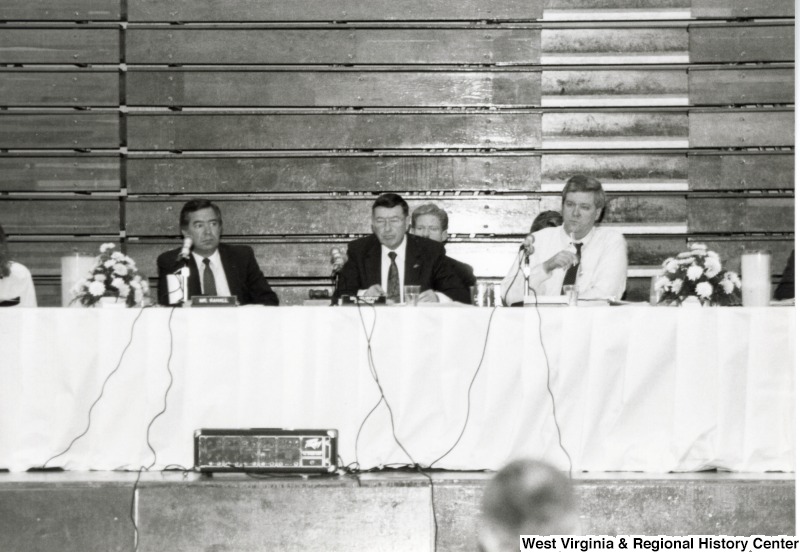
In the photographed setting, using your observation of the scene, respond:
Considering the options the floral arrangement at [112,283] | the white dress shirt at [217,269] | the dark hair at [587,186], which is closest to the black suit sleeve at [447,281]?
the dark hair at [587,186]

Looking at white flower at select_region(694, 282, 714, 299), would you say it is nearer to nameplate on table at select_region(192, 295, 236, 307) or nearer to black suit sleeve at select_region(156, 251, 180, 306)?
nameplate on table at select_region(192, 295, 236, 307)

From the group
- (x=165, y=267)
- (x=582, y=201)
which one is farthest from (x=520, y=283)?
(x=165, y=267)

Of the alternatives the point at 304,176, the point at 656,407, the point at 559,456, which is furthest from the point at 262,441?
the point at 304,176

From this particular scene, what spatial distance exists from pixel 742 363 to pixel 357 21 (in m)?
3.63

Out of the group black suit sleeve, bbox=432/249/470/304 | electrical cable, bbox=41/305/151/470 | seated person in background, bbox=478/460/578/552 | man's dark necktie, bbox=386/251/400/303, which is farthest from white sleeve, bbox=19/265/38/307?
seated person in background, bbox=478/460/578/552

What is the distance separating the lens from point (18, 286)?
5473 mm

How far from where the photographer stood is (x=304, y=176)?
684cm

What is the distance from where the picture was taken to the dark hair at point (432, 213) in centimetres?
620

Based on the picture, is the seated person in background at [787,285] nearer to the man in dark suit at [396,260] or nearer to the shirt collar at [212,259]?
the man in dark suit at [396,260]

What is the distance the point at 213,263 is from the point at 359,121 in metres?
1.56

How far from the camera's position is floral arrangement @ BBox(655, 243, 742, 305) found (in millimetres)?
4269

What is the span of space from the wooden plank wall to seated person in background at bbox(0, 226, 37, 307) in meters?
1.34

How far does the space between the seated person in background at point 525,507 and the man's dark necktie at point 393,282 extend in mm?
3558

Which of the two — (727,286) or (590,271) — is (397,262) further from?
(727,286)
